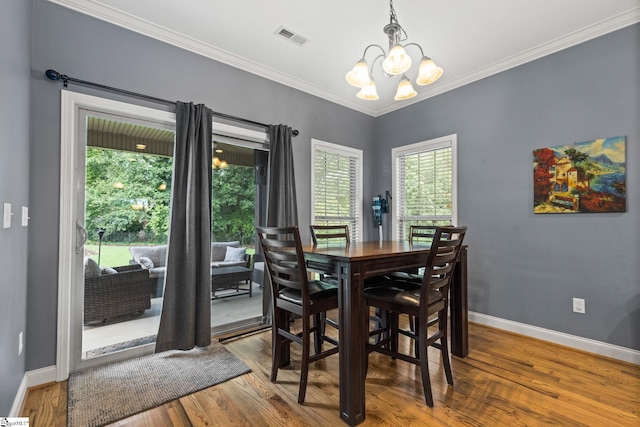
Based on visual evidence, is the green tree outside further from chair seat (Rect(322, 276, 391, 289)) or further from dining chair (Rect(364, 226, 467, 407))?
dining chair (Rect(364, 226, 467, 407))

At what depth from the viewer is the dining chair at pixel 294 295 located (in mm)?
1839

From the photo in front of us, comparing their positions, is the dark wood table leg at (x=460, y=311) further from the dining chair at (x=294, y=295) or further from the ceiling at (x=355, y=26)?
the ceiling at (x=355, y=26)

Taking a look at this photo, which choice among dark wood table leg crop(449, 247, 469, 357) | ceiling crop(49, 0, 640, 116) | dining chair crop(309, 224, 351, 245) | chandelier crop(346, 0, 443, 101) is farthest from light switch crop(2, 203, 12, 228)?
dark wood table leg crop(449, 247, 469, 357)

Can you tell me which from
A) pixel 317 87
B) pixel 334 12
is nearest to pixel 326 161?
pixel 317 87

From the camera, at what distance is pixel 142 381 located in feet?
6.94

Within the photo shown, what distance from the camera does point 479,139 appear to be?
3354mm

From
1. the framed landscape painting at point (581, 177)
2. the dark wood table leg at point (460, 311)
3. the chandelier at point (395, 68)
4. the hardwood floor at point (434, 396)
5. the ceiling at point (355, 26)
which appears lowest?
the hardwood floor at point (434, 396)

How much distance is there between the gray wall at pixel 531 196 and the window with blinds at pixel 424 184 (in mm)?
139

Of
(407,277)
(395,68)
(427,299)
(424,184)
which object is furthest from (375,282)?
(424,184)

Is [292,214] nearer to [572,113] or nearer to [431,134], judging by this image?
[431,134]

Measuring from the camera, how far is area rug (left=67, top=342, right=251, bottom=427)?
180 centimetres

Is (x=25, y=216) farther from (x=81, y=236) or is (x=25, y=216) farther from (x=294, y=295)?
(x=294, y=295)

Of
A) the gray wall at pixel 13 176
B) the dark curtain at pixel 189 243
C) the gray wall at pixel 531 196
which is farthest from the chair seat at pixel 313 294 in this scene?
the gray wall at pixel 531 196

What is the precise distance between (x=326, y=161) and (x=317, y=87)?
93 cm
